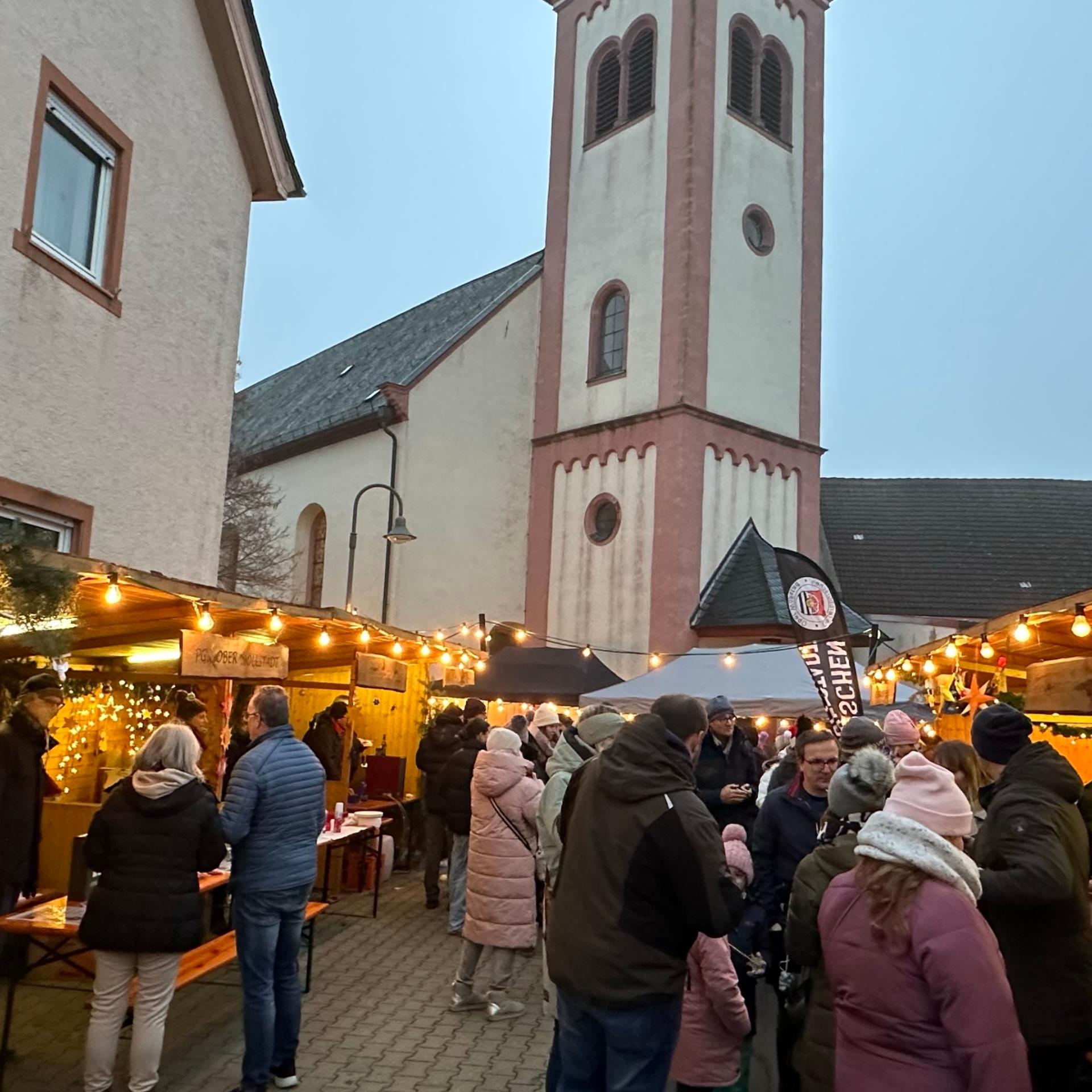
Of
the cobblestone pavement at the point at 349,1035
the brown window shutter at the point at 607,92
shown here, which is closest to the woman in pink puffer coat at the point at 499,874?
the cobblestone pavement at the point at 349,1035

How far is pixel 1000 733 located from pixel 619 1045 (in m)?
1.80

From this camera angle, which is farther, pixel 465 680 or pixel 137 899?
pixel 465 680

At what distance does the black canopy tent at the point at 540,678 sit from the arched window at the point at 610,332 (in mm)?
7580

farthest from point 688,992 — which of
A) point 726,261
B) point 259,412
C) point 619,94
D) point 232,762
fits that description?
point 259,412

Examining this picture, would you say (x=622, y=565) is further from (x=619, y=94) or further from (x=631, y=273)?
(x=619, y=94)

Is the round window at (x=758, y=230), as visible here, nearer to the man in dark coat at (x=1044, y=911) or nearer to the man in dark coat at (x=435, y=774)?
the man in dark coat at (x=435, y=774)

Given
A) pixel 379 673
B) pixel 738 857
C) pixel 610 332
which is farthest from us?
pixel 610 332

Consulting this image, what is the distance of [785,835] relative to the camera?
530 cm

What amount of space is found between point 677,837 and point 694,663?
398 inches

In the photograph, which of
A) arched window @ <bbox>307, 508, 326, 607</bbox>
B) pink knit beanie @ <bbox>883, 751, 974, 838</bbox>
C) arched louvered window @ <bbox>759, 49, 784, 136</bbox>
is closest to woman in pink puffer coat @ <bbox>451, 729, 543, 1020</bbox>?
pink knit beanie @ <bbox>883, 751, 974, 838</bbox>

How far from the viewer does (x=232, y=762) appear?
35.3 ft

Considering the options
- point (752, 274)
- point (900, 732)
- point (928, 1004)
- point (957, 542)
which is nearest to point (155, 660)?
point (900, 732)

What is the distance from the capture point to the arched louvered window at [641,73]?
868 inches

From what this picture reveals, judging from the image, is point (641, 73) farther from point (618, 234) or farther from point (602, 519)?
point (602, 519)
